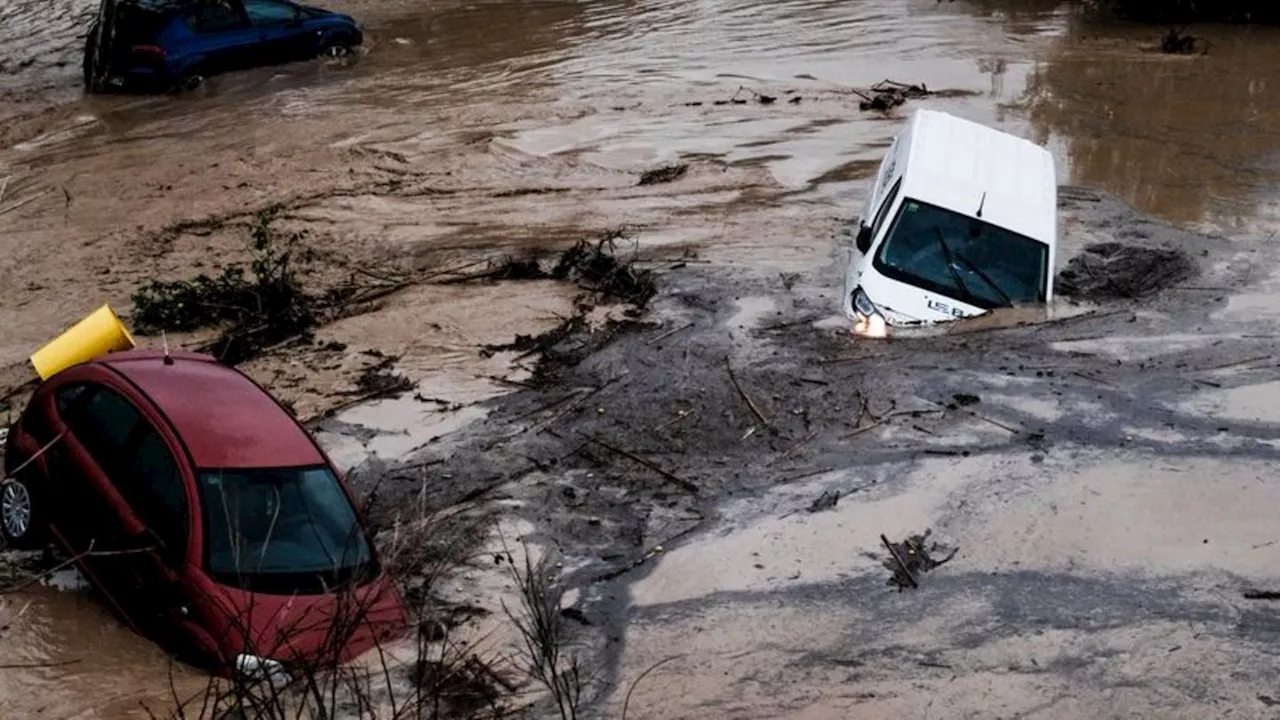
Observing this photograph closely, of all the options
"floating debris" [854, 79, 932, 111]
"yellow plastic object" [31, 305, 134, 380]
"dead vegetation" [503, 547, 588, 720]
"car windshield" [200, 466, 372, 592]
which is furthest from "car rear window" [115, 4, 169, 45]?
"dead vegetation" [503, 547, 588, 720]

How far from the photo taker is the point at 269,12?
68.2 ft

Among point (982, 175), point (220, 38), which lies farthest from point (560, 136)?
point (982, 175)

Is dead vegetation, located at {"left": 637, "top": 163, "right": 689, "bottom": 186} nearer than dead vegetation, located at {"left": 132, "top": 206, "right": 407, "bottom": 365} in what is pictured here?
No

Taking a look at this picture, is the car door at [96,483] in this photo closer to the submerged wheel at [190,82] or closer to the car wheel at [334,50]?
the submerged wheel at [190,82]

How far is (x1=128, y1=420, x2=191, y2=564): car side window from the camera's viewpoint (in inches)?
303

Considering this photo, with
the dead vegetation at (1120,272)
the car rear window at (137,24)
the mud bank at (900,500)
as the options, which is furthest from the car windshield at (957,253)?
the car rear window at (137,24)

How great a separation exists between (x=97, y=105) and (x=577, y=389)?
11.1 metres

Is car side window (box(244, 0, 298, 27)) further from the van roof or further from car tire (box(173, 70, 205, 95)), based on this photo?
the van roof

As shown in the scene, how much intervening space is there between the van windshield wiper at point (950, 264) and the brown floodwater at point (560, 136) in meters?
2.10

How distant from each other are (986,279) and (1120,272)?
2.57 m

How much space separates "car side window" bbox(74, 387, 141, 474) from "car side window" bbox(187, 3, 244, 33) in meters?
12.5

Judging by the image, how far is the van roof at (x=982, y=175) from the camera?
469 inches

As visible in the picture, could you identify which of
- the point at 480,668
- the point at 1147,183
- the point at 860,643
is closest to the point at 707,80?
the point at 1147,183

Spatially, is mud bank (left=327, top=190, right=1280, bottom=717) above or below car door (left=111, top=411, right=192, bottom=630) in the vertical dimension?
below
